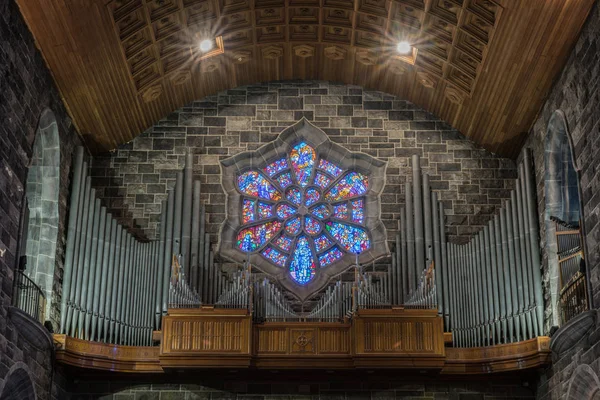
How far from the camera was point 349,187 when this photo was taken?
2389cm

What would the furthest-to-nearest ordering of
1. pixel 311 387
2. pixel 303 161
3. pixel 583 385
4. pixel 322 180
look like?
pixel 303 161 < pixel 322 180 < pixel 311 387 < pixel 583 385

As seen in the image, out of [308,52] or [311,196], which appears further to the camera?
[308,52]

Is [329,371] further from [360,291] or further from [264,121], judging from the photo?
[264,121]

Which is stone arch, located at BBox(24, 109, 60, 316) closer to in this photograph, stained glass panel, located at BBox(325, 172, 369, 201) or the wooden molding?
the wooden molding

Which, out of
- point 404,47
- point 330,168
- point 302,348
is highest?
point 404,47

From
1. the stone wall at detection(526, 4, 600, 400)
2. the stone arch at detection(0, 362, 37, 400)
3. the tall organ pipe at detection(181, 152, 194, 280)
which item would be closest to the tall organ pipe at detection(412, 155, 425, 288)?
the stone wall at detection(526, 4, 600, 400)

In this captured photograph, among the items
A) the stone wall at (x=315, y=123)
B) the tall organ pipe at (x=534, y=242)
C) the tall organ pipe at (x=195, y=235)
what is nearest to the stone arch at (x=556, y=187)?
the tall organ pipe at (x=534, y=242)

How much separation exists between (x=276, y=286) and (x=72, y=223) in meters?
4.82

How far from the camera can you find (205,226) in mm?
22969

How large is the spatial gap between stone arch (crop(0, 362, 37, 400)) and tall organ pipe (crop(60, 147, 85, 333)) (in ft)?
6.28

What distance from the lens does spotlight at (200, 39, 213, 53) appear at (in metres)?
22.4

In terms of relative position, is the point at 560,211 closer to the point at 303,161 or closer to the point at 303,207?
the point at 303,207

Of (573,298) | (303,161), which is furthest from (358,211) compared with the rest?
Answer: (573,298)

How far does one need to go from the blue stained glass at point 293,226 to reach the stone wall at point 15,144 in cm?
668
